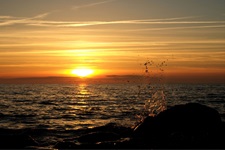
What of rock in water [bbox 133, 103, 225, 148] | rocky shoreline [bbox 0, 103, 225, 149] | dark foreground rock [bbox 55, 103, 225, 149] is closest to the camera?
rocky shoreline [bbox 0, 103, 225, 149]

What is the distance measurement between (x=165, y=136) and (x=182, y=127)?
1563mm

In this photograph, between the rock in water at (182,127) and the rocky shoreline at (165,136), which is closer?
the rocky shoreline at (165,136)

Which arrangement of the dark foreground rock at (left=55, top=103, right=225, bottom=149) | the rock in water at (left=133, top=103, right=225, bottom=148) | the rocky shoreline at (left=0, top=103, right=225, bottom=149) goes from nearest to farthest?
the rocky shoreline at (left=0, top=103, right=225, bottom=149), the dark foreground rock at (left=55, top=103, right=225, bottom=149), the rock in water at (left=133, top=103, right=225, bottom=148)

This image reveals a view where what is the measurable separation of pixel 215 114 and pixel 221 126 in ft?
3.03

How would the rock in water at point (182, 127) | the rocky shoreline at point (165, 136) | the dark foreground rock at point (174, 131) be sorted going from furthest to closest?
1. the rock in water at point (182, 127)
2. the dark foreground rock at point (174, 131)
3. the rocky shoreline at point (165, 136)

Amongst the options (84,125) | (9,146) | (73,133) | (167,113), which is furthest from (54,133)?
(167,113)

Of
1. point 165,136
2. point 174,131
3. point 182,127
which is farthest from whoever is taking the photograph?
point 182,127

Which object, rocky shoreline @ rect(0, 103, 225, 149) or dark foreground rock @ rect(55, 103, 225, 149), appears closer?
rocky shoreline @ rect(0, 103, 225, 149)

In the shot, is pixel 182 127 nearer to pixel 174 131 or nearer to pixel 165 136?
pixel 174 131

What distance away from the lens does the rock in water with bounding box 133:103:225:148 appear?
1658 cm

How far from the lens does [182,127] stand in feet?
60.6

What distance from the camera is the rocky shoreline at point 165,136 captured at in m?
15.6

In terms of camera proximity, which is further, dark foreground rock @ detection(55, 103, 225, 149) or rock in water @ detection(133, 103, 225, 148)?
rock in water @ detection(133, 103, 225, 148)

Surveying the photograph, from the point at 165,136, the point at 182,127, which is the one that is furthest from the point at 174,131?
the point at 165,136
